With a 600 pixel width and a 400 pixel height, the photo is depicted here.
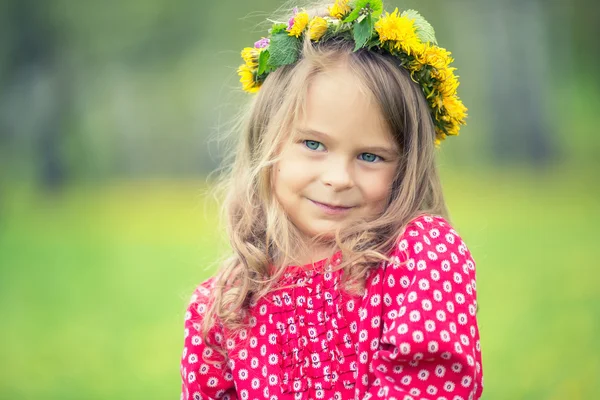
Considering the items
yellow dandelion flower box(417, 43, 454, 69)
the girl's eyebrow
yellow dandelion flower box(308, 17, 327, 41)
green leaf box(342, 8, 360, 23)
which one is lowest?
the girl's eyebrow

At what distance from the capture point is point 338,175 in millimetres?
2156

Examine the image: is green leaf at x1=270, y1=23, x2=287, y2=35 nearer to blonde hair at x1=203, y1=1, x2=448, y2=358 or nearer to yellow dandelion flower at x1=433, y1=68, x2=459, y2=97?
blonde hair at x1=203, y1=1, x2=448, y2=358

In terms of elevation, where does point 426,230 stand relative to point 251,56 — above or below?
below

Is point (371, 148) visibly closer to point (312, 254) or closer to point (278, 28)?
point (312, 254)

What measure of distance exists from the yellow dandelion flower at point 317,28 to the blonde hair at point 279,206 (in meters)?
0.02

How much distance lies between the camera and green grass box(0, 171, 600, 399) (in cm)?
441

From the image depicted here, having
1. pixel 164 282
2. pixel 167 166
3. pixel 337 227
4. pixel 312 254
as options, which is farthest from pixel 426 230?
pixel 167 166

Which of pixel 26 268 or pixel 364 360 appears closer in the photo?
pixel 364 360

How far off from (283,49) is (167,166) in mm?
4325

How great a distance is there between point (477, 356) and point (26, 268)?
14.4ft

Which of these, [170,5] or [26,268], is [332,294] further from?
[170,5]

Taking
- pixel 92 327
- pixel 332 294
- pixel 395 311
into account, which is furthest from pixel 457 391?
pixel 92 327

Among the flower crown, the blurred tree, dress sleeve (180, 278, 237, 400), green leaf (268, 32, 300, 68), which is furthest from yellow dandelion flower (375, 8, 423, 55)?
the blurred tree

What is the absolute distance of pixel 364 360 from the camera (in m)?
2.10
